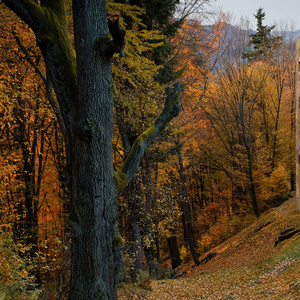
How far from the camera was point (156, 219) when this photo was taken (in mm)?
10336

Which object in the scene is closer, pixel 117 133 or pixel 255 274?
pixel 255 274

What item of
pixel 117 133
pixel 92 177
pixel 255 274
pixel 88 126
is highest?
pixel 117 133

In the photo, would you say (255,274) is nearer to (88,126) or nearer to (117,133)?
(117,133)

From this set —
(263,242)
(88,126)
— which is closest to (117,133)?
(88,126)

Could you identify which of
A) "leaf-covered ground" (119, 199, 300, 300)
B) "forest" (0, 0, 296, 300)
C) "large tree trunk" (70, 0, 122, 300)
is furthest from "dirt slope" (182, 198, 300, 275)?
"large tree trunk" (70, 0, 122, 300)

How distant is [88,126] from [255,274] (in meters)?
9.00

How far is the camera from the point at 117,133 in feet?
33.9

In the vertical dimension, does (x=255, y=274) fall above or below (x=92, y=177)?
below

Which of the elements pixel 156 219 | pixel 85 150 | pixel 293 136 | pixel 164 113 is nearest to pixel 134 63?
pixel 164 113

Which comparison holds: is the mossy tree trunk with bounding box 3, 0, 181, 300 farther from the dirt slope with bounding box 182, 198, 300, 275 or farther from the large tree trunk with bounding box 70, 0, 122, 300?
the dirt slope with bounding box 182, 198, 300, 275

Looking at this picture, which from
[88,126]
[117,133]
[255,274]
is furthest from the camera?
[117,133]

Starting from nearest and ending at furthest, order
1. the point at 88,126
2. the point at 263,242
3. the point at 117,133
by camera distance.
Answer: the point at 88,126, the point at 117,133, the point at 263,242

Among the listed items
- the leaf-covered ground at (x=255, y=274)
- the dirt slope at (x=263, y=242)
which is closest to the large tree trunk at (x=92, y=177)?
the leaf-covered ground at (x=255, y=274)

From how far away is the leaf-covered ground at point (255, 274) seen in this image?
22.6 feet
